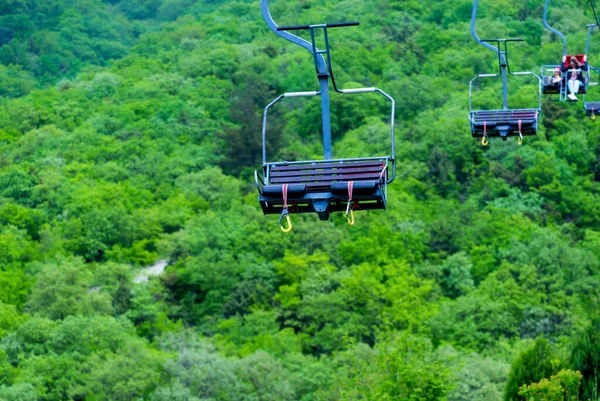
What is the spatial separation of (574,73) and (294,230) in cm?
→ 3820

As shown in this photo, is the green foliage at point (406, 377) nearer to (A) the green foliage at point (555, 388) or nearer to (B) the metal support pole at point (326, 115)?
(A) the green foliage at point (555, 388)

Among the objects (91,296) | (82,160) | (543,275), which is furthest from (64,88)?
(543,275)

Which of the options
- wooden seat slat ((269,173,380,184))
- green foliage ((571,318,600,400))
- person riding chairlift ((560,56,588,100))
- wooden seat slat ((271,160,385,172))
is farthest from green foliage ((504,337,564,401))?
wooden seat slat ((269,173,380,184))

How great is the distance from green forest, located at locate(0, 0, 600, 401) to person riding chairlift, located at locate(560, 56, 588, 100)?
8381mm

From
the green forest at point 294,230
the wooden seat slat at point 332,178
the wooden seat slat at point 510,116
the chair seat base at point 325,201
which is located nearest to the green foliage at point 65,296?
the green forest at point 294,230

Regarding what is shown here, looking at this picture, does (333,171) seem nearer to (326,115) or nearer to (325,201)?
(325,201)

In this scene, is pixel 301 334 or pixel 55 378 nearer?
pixel 55 378

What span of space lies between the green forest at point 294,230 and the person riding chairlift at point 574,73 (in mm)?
8381

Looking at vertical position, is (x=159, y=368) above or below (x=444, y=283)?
above

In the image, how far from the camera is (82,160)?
261 ft

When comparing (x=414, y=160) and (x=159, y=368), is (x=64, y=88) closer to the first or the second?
(x=414, y=160)

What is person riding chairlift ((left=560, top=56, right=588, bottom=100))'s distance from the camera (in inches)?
1072

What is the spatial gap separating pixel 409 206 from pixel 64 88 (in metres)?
32.4

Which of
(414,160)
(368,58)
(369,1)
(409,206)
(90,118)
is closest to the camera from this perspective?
(409,206)
